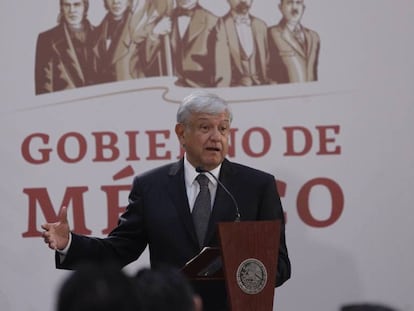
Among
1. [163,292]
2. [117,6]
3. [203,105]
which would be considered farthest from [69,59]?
[163,292]

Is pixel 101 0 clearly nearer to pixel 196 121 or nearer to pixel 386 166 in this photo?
pixel 196 121

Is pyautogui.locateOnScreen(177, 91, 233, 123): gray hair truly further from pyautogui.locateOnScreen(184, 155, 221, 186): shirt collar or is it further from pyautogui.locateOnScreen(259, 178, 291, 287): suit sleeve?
pyautogui.locateOnScreen(259, 178, 291, 287): suit sleeve

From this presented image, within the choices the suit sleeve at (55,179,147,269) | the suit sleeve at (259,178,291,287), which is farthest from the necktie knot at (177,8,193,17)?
the suit sleeve at (259,178,291,287)

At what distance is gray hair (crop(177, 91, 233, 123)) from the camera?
3107 millimetres

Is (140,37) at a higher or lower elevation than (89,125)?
higher

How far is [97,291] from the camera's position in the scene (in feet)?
4.00

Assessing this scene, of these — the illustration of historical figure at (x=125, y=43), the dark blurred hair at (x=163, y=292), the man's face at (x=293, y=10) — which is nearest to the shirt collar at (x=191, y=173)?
the illustration of historical figure at (x=125, y=43)

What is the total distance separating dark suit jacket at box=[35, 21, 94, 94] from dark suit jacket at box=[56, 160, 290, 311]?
3.20 ft

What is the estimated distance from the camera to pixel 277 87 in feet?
13.3

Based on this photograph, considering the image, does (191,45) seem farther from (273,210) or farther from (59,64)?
(273,210)

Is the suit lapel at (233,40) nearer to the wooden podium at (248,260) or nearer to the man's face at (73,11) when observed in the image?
the man's face at (73,11)

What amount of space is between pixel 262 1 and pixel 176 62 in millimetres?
483

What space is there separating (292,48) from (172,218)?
1.31 meters

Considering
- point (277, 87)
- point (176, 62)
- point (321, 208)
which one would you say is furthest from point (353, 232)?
point (176, 62)
